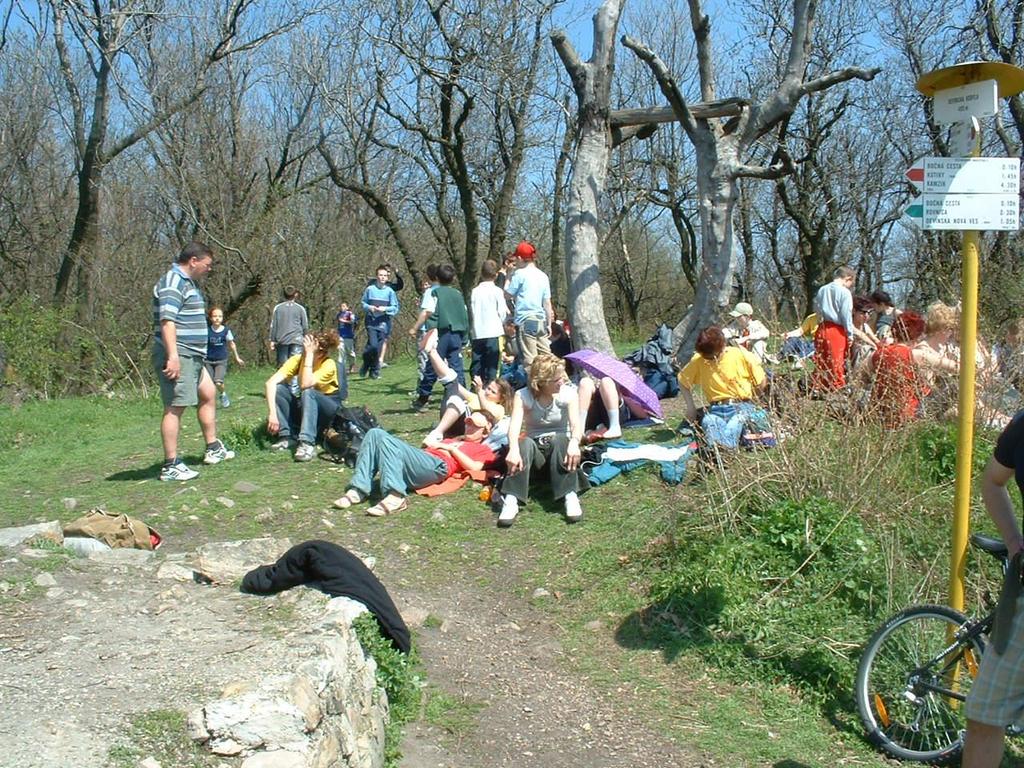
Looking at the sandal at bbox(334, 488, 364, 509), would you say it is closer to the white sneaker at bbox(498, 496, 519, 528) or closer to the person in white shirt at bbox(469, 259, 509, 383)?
the white sneaker at bbox(498, 496, 519, 528)

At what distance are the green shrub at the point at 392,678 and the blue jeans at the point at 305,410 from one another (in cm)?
435

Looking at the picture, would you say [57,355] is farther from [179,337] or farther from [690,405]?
[690,405]

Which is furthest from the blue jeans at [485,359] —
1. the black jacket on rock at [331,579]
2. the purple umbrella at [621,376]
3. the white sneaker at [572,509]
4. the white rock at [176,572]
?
the black jacket on rock at [331,579]

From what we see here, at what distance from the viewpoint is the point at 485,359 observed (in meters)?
10.7

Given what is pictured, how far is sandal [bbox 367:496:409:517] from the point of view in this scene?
7.31m

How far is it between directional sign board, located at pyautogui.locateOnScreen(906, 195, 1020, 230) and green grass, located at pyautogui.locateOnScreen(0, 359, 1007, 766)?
6.40 feet

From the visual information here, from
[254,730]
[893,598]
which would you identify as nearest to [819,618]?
[893,598]

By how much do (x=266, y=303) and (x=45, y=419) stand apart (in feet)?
33.9

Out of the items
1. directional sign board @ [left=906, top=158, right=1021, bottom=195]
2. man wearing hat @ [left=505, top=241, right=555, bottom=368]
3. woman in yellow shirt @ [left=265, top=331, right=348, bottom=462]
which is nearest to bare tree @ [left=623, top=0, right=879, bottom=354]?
man wearing hat @ [left=505, top=241, right=555, bottom=368]

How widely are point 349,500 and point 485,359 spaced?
358 centimetres

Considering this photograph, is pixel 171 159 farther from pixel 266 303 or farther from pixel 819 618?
pixel 819 618

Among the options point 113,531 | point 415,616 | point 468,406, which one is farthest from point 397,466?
point 113,531

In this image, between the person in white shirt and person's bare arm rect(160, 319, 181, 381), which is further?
the person in white shirt

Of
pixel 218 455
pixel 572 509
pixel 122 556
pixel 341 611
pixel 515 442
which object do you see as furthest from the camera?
pixel 218 455
